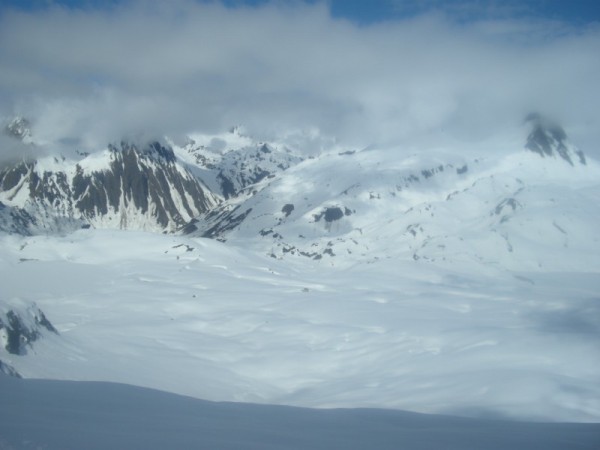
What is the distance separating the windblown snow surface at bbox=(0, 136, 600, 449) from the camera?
64.0 feet

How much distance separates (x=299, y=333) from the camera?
2756 inches

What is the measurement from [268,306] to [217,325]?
16071 millimetres

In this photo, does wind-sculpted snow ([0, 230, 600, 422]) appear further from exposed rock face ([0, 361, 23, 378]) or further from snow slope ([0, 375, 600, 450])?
snow slope ([0, 375, 600, 450])

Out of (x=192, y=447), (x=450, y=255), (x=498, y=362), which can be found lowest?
(x=192, y=447)

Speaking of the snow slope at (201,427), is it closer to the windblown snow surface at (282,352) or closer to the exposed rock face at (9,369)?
the windblown snow surface at (282,352)

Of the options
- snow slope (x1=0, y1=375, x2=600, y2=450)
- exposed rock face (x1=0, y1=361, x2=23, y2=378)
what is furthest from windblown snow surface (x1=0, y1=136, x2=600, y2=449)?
exposed rock face (x1=0, y1=361, x2=23, y2=378)

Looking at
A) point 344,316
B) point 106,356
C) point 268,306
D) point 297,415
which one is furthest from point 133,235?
point 297,415

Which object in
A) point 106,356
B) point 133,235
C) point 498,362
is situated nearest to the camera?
point 106,356

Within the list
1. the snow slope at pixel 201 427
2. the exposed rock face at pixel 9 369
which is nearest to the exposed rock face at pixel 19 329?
the exposed rock face at pixel 9 369

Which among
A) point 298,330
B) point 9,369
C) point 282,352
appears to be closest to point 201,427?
point 9,369

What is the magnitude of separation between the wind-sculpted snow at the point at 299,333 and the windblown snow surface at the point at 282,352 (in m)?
0.26

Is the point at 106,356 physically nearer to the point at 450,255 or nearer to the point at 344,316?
the point at 344,316

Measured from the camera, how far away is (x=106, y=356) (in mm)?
44719

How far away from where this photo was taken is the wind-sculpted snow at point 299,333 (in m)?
38.3
